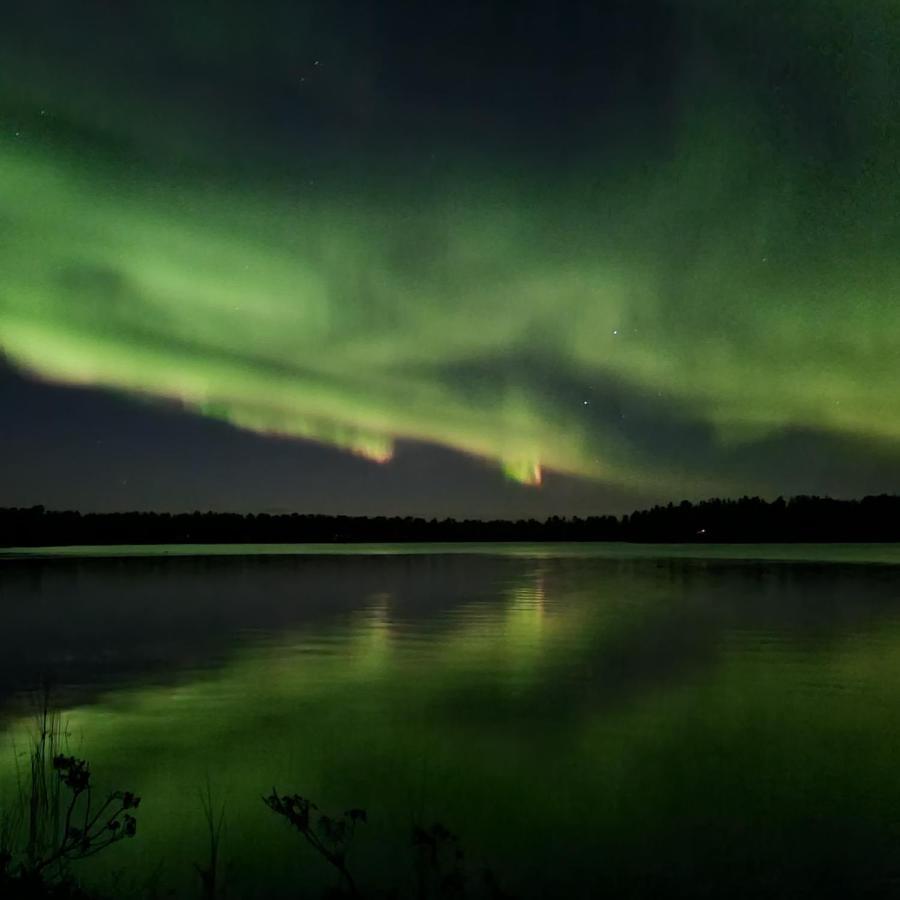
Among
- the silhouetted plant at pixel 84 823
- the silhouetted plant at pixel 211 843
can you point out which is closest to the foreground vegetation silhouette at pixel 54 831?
the silhouetted plant at pixel 84 823

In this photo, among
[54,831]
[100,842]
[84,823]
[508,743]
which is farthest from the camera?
[508,743]

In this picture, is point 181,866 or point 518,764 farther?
point 518,764

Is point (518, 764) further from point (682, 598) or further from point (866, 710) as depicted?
point (682, 598)

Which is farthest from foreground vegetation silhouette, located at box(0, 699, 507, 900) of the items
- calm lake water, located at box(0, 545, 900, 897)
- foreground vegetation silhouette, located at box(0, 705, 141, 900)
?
calm lake water, located at box(0, 545, 900, 897)

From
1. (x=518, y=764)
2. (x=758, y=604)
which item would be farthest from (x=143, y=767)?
(x=758, y=604)

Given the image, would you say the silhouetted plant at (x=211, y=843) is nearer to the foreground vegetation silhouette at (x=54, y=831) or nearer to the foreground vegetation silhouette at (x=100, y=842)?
the foreground vegetation silhouette at (x=100, y=842)

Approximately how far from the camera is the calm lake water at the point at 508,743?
1153 centimetres

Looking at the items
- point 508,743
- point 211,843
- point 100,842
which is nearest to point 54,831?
point 100,842

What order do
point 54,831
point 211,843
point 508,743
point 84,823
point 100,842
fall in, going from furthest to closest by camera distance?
point 508,743, point 84,823, point 211,843, point 54,831, point 100,842

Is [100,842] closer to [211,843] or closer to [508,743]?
[211,843]

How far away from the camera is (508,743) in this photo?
18.0 meters

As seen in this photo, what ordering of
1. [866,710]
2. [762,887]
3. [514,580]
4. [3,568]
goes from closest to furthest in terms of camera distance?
[762,887]
[866,710]
[514,580]
[3,568]

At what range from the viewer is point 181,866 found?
11258mm

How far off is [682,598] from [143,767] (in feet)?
154
